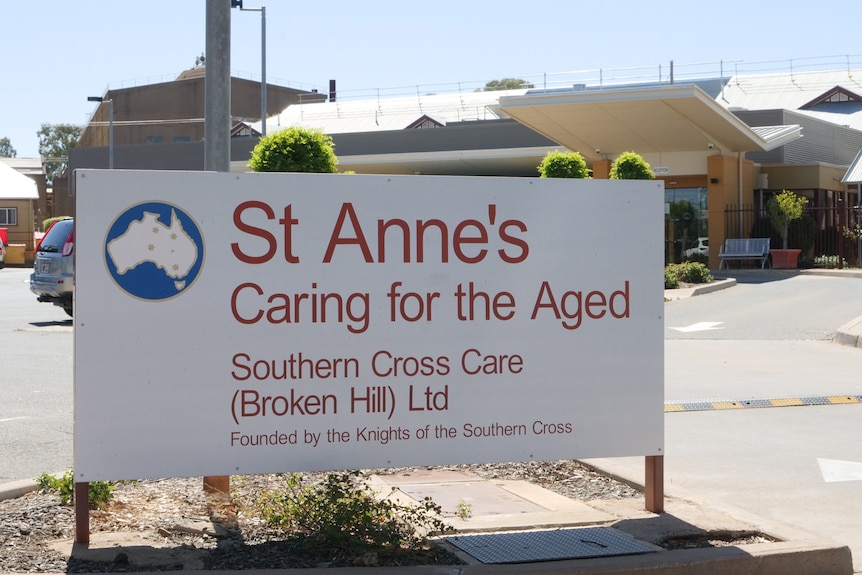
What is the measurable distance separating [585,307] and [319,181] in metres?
1.54

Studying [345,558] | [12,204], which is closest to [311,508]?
[345,558]

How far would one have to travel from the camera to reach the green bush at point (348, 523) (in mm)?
5023

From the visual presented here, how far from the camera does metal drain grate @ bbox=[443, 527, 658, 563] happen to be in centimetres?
509

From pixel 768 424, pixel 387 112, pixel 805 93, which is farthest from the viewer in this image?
pixel 387 112

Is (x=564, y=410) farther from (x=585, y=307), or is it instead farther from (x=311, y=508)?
(x=311, y=508)

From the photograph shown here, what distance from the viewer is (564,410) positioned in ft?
18.6

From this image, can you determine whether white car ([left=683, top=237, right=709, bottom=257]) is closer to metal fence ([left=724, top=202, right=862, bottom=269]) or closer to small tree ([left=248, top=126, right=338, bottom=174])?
metal fence ([left=724, top=202, right=862, bottom=269])

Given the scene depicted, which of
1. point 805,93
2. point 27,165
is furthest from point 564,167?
point 27,165

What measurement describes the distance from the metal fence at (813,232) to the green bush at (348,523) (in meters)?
29.8

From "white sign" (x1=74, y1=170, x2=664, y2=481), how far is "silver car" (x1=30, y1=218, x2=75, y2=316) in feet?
45.0

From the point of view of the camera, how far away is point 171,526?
557 centimetres

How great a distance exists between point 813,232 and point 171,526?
103ft

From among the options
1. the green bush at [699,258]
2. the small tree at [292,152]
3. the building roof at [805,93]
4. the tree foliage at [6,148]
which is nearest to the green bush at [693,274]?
the green bush at [699,258]

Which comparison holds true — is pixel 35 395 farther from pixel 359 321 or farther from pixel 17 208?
pixel 17 208
